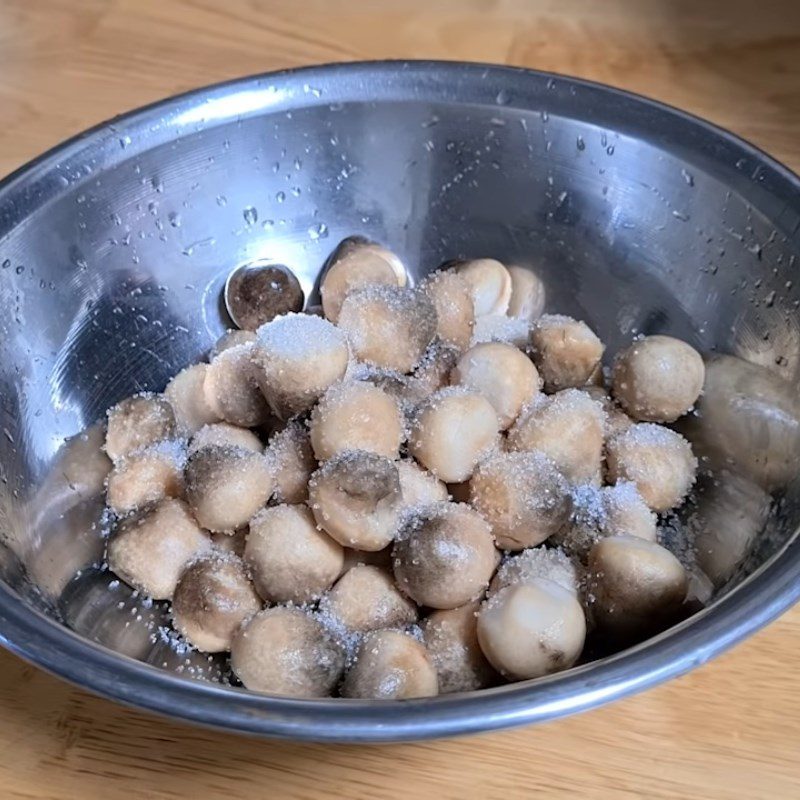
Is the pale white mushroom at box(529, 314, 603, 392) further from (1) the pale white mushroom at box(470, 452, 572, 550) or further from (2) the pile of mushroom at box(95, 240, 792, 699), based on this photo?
(1) the pale white mushroom at box(470, 452, 572, 550)

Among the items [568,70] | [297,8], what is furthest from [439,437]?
[297,8]

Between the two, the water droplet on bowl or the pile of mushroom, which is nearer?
the pile of mushroom

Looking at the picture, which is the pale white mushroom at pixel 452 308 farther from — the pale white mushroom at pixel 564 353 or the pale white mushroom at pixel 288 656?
the pale white mushroom at pixel 288 656

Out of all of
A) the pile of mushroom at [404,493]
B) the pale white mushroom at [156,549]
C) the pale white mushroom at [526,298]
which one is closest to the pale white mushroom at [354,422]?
the pile of mushroom at [404,493]

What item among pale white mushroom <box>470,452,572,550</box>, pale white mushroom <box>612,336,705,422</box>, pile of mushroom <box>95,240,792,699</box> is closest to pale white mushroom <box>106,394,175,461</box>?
pile of mushroom <box>95,240,792,699</box>

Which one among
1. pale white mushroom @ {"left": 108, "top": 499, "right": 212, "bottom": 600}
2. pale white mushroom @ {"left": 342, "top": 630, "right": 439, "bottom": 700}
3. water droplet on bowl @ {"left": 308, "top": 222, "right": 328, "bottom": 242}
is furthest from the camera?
water droplet on bowl @ {"left": 308, "top": 222, "right": 328, "bottom": 242}

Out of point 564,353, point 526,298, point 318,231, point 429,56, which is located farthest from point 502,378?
point 429,56

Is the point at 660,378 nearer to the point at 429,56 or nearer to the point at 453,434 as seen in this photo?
the point at 453,434
